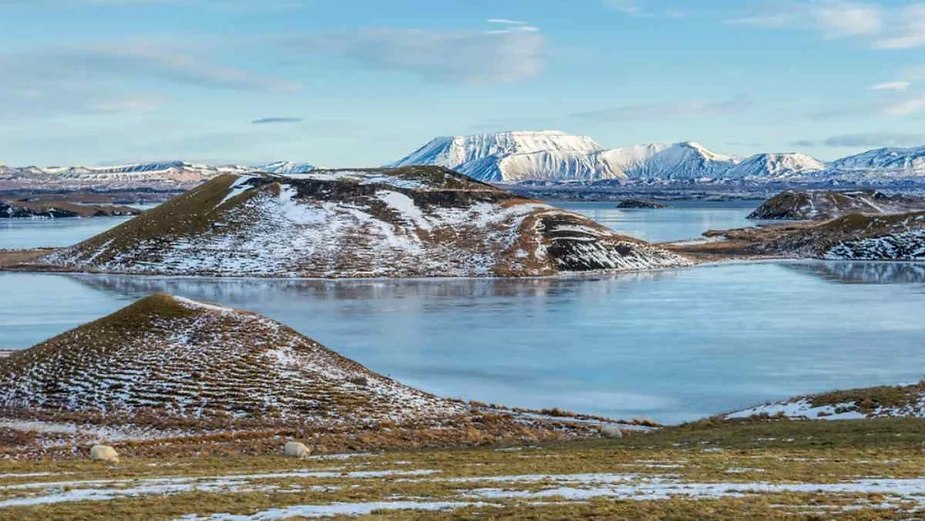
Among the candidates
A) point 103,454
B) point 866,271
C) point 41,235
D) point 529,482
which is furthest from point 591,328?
point 41,235

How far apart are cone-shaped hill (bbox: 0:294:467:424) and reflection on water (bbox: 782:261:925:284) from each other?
220 ft

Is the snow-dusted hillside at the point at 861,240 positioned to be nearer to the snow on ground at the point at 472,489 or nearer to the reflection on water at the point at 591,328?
the reflection on water at the point at 591,328

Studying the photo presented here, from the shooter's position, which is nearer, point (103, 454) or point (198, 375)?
point (103, 454)

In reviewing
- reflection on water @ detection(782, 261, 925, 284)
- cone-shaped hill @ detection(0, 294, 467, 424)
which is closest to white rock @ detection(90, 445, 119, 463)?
cone-shaped hill @ detection(0, 294, 467, 424)

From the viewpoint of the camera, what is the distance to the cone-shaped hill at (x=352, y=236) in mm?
103750

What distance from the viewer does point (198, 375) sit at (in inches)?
1531

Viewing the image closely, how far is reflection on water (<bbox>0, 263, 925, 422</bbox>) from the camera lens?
42094 mm

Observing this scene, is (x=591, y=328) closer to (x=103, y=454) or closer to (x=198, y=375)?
(x=198, y=375)

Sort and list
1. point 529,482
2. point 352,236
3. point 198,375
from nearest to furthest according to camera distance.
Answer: point 529,482 < point 198,375 < point 352,236

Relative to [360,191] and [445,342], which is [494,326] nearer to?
[445,342]

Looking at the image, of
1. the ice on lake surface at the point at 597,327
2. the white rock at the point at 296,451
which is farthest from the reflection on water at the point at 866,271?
the white rock at the point at 296,451

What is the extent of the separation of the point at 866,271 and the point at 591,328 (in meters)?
57.7

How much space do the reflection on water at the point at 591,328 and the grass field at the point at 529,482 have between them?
11.3 metres

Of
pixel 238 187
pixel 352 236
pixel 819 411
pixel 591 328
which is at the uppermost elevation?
pixel 238 187
